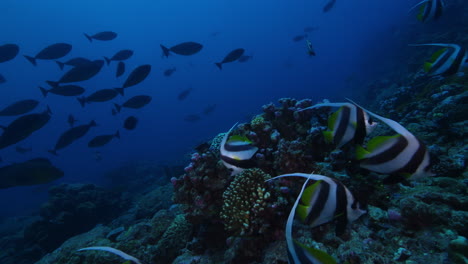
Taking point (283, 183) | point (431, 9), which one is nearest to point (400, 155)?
point (283, 183)

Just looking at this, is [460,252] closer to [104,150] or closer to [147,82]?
[104,150]

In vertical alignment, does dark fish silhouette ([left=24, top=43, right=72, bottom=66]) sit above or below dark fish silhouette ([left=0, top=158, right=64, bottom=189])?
above

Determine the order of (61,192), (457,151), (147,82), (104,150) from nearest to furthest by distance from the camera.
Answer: (457,151) < (61,192) < (104,150) < (147,82)

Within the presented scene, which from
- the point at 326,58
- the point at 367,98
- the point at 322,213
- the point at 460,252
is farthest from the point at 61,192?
the point at 326,58

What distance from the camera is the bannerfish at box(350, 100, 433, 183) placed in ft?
4.86

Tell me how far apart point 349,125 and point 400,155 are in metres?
0.46

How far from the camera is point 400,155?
58.9 inches

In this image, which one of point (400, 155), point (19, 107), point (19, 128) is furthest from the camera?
point (19, 107)

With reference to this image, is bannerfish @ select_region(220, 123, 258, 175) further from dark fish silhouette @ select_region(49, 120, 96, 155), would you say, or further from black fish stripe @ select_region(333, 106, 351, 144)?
dark fish silhouette @ select_region(49, 120, 96, 155)

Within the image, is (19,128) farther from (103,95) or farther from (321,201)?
(321,201)

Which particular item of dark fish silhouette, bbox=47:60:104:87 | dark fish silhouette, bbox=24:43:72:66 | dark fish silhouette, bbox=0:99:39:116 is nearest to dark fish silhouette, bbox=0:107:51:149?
dark fish silhouette, bbox=47:60:104:87

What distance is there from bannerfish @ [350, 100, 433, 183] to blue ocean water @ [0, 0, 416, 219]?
246 ft

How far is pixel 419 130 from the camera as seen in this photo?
408 cm

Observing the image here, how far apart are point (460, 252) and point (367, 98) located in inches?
833
